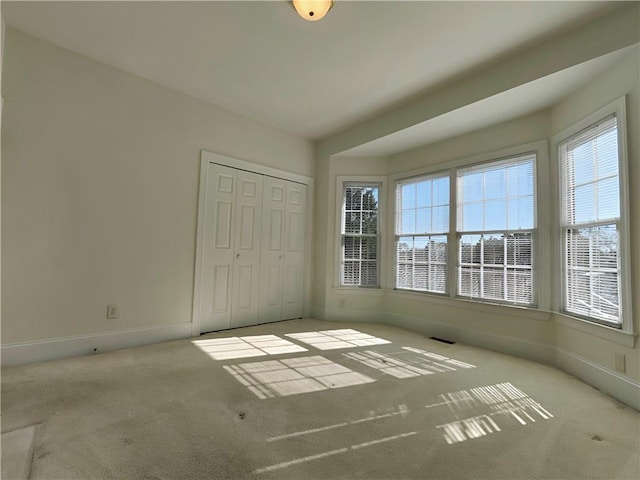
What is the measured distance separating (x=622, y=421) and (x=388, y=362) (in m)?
1.55

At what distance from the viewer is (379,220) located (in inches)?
179

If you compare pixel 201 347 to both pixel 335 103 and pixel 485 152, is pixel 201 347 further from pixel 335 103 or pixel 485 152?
pixel 485 152

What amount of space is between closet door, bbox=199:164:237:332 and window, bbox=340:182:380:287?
5.41 feet

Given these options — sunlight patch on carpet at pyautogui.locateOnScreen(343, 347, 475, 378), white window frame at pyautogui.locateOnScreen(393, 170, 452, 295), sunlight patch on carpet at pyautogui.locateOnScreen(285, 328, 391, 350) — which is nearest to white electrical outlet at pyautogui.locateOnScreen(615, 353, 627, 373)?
sunlight patch on carpet at pyautogui.locateOnScreen(343, 347, 475, 378)

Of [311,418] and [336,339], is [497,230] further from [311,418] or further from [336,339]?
[311,418]

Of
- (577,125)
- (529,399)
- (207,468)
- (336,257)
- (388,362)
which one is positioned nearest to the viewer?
(207,468)

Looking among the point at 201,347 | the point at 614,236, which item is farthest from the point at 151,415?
the point at 614,236

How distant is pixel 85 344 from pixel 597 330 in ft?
14.2

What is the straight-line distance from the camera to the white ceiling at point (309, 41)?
2.22 m

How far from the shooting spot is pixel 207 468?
54.1 inches

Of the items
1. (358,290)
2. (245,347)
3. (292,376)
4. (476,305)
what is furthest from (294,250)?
(476,305)

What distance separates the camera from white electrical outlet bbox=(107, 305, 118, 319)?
2929 mm

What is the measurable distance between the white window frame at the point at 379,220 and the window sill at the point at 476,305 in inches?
15.2

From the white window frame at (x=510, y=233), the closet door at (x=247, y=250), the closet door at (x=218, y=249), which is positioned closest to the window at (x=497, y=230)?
the white window frame at (x=510, y=233)
